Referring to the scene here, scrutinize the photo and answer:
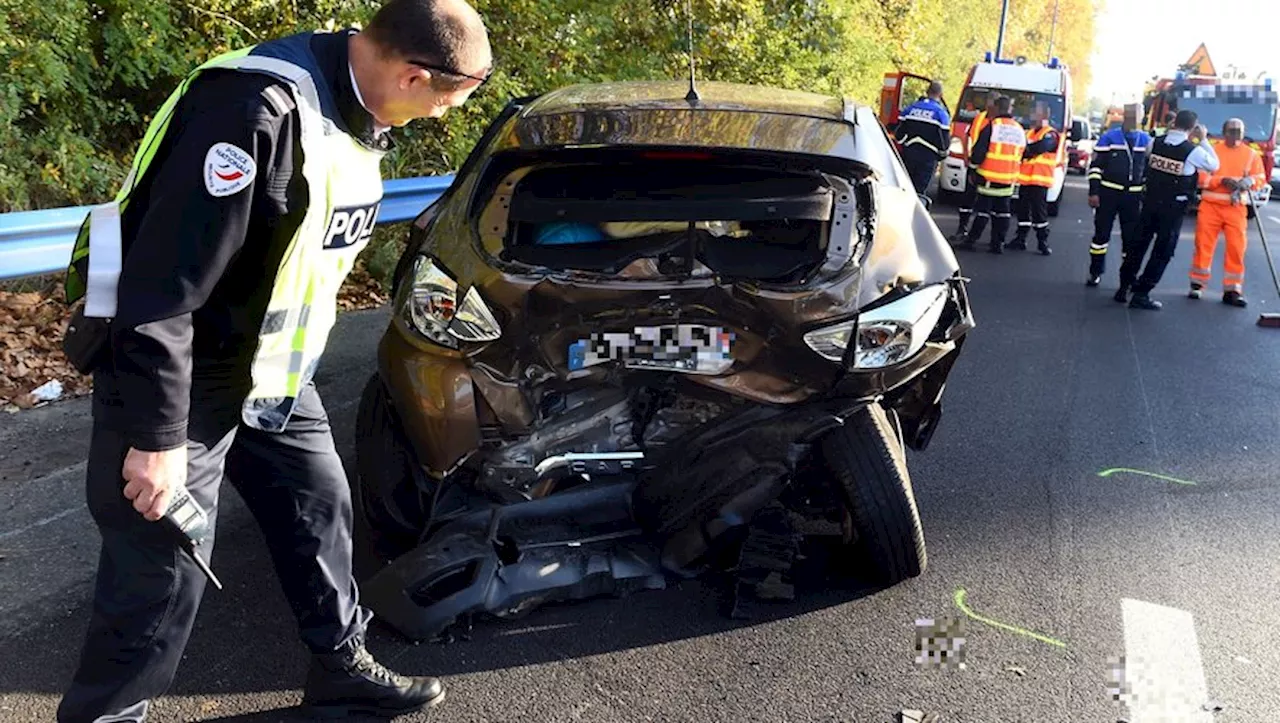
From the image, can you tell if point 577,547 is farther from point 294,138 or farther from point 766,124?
point 294,138

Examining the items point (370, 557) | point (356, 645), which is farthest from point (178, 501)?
point (370, 557)

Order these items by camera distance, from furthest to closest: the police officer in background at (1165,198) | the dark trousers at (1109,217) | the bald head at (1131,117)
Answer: the bald head at (1131,117) → the dark trousers at (1109,217) → the police officer in background at (1165,198)

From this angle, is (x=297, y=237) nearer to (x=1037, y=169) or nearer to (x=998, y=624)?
(x=998, y=624)

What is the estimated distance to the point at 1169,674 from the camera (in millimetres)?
3127

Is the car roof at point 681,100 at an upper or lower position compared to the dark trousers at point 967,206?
upper

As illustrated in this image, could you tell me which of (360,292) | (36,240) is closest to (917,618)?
(36,240)

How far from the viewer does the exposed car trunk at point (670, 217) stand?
10.8 feet

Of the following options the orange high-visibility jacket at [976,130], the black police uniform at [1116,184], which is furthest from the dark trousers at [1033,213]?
the black police uniform at [1116,184]

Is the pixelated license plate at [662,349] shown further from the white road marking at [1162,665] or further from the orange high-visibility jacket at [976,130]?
the orange high-visibility jacket at [976,130]

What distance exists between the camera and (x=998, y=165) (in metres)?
11.8

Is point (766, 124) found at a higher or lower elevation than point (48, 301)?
higher

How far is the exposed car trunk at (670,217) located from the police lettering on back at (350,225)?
37.7 inches

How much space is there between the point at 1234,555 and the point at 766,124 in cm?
232

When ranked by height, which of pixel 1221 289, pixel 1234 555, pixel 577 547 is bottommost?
pixel 1221 289
